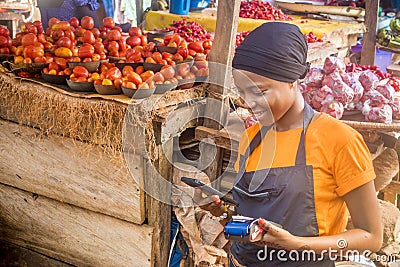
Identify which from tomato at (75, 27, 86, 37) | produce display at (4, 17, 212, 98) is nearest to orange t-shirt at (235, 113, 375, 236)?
produce display at (4, 17, 212, 98)

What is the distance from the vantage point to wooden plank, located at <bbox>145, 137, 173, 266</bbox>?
283cm

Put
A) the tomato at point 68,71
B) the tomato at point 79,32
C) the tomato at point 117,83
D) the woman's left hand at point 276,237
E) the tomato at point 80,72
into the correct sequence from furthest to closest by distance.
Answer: the tomato at point 79,32 < the tomato at point 68,71 < the tomato at point 80,72 < the tomato at point 117,83 < the woman's left hand at point 276,237

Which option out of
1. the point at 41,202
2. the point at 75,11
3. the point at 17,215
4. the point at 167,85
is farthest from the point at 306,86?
the point at 75,11

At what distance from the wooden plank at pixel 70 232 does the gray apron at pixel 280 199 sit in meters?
1.30

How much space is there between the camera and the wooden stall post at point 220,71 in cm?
283

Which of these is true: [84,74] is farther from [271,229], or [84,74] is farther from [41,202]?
[271,229]

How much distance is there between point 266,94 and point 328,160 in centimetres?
29

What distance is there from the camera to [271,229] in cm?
143

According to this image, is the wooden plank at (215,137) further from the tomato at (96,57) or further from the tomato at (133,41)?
the tomato at (133,41)

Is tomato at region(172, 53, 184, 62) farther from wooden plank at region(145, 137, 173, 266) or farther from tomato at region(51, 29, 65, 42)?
tomato at region(51, 29, 65, 42)

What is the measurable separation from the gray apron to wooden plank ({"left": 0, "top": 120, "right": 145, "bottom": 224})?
3.89ft

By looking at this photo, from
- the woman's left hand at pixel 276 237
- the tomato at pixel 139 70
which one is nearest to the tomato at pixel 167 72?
the tomato at pixel 139 70

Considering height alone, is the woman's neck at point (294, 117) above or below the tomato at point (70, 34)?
below

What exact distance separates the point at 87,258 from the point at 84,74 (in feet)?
4.09
